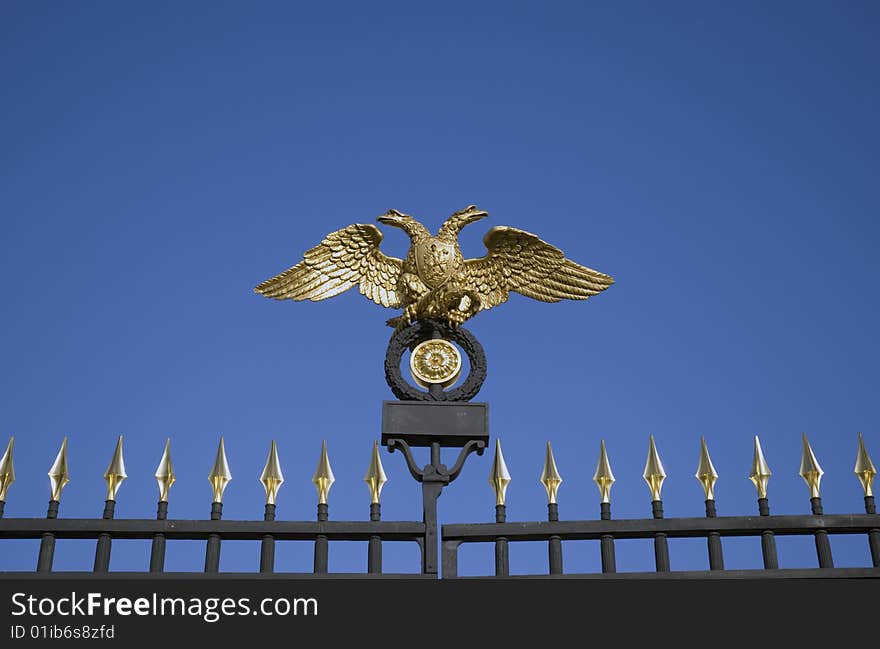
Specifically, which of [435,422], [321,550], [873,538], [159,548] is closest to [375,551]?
[321,550]

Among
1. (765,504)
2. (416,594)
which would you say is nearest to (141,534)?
(416,594)

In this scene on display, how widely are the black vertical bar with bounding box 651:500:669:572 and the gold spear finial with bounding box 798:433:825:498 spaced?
3.65 feet

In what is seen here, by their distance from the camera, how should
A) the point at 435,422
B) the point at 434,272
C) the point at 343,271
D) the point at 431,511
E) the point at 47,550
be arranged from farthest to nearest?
the point at 343,271
the point at 434,272
the point at 435,422
the point at 431,511
the point at 47,550

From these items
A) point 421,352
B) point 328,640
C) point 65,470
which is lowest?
point 328,640

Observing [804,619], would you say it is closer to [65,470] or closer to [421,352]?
[421,352]

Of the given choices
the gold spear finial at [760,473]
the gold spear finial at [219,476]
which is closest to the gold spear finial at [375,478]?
the gold spear finial at [219,476]

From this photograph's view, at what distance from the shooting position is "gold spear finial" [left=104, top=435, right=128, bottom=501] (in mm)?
8211

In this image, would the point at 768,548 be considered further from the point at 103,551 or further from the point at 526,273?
the point at 103,551

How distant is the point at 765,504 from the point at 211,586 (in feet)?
12.8

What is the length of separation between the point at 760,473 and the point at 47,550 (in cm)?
508

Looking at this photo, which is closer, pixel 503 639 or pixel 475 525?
pixel 503 639

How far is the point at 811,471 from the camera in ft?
27.5

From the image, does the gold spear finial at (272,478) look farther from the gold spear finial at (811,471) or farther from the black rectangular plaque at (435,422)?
the gold spear finial at (811,471)

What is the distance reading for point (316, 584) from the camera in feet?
23.7
